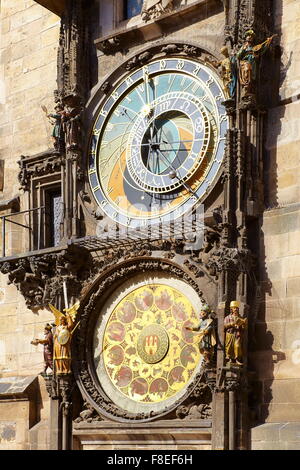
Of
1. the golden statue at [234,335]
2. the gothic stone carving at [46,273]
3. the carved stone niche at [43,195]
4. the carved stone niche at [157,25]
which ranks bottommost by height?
the golden statue at [234,335]

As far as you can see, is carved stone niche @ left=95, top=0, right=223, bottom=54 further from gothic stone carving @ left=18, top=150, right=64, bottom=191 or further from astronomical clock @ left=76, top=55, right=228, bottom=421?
gothic stone carving @ left=18, top=150, right=64, bottom=191

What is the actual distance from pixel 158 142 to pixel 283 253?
271cm

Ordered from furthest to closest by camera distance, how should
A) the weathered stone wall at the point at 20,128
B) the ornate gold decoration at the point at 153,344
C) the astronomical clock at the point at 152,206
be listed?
the weathered stone wall at the point at 20,128, the ornate gold decoration at the point at 153,344, the astronomical clock at the point at 152,206

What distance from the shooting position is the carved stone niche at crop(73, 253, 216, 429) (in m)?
15.7

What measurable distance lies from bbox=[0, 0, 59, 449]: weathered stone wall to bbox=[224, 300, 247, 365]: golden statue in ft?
12.2

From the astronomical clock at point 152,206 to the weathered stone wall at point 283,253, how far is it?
0.89m

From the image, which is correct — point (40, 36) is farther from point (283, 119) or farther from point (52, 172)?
point (283, 119)

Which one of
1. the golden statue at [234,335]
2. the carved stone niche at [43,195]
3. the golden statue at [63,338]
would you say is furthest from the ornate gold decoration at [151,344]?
the carved stone niche at [43,195]

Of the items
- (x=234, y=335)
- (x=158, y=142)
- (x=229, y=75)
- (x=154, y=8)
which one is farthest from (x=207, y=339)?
(x=154, y=8)

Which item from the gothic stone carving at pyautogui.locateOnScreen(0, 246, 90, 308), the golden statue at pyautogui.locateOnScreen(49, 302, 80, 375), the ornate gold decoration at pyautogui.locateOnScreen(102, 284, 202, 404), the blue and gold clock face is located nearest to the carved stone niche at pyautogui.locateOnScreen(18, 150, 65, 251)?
the gothic stone carving at pyautogui.locateOnScreen(0, 246, 90, 308)

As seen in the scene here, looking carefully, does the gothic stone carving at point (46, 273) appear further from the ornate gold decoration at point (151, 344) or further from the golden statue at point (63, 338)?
the ornate gold decoration at point (151, 344)

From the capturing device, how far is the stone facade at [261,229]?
49.0 ft

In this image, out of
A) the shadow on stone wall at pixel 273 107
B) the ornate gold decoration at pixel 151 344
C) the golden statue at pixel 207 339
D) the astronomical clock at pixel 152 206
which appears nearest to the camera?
the golden statue at pixel 207 339
